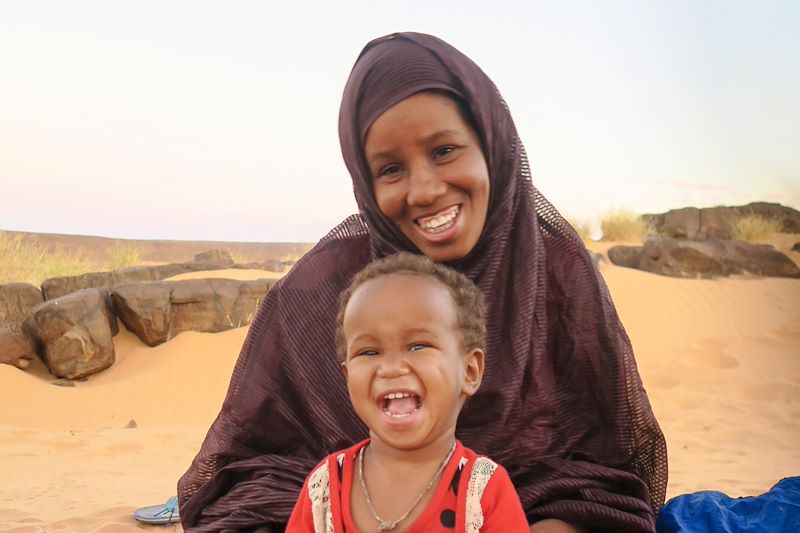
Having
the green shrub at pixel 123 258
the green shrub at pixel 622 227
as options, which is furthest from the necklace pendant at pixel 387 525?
the green shrub at pixel 622 227

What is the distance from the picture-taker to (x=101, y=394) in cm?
950

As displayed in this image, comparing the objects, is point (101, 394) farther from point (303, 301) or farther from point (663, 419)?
point (303, 301)

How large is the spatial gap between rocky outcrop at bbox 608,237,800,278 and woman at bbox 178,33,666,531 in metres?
13.7

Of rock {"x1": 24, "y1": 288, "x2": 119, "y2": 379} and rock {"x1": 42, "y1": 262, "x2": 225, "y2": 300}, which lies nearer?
rock {"x1": 24, "y1": 288, "x2": 119, "y2": 379}

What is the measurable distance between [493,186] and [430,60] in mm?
479

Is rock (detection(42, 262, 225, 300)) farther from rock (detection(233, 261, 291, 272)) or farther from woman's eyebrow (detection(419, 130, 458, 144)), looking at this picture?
woman's eyebrow (detection(419, 130, 458, 144))

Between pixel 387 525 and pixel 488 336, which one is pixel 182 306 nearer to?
pixel 488 336

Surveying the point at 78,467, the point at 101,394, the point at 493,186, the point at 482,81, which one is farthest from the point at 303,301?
the point at 101,394

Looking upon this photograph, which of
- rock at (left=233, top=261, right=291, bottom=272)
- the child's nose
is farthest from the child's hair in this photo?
rock at (left=233, top=261, right=291, bottom=272)

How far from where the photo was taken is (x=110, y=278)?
1325 centimetres

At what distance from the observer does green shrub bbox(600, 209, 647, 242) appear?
20203 mm

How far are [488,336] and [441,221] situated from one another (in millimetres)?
420

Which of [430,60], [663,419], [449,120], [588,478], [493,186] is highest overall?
[430,60]

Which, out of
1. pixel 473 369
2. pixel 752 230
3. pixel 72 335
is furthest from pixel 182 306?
pixel 752 230
